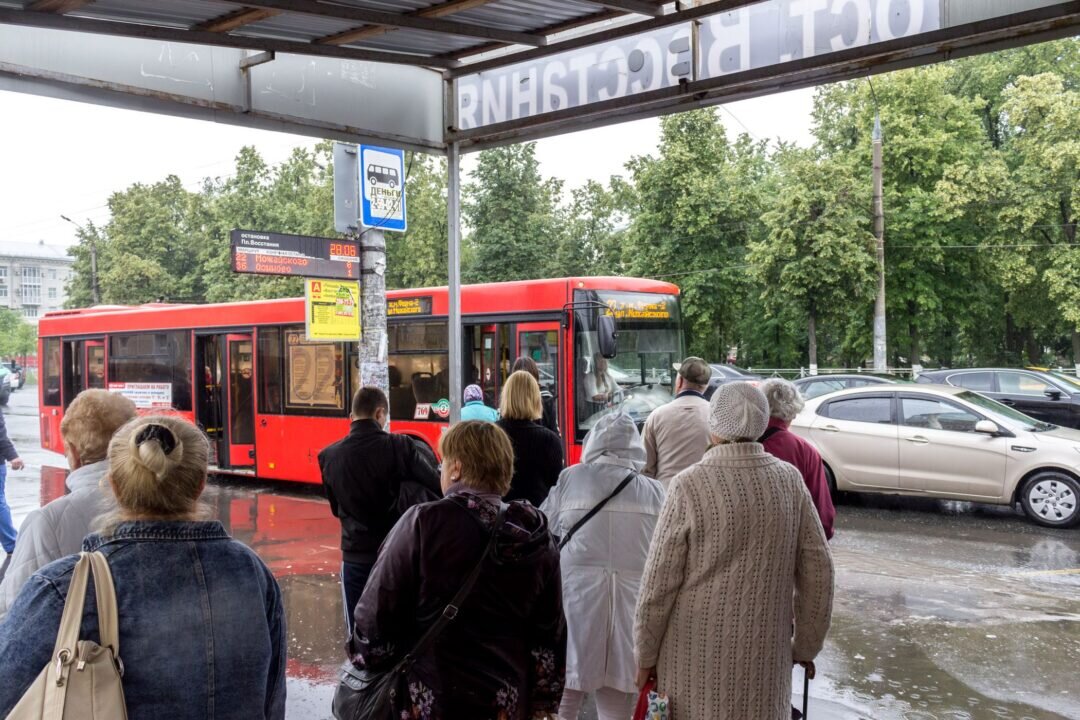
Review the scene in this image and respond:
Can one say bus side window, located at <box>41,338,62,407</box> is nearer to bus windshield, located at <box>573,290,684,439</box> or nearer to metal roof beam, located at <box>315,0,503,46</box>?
bus windshield, located at <box>573,290,684,439</box>

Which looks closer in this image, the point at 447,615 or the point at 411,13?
the point at 447,615

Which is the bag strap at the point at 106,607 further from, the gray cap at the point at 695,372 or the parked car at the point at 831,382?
the parked car at the point at 831,382

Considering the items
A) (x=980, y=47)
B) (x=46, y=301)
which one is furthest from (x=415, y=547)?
(x=46, y=301)

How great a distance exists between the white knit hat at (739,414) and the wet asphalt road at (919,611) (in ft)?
9.09

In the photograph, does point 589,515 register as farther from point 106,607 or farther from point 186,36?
point 186,36

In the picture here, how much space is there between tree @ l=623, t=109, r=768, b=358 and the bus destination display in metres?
25.5

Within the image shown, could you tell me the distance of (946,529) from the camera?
10672 millimetres

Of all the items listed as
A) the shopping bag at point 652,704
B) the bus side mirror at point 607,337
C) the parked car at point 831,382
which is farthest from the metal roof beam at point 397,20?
the parked car at point 831,382

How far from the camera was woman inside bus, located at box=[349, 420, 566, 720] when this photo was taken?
2781mm

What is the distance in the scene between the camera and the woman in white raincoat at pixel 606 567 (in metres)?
4.02

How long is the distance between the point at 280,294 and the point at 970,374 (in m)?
31.1

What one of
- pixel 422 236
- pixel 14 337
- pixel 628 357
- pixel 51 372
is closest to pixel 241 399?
pixel 51 372

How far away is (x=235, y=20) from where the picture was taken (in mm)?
4867

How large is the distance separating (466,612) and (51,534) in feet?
4.28
